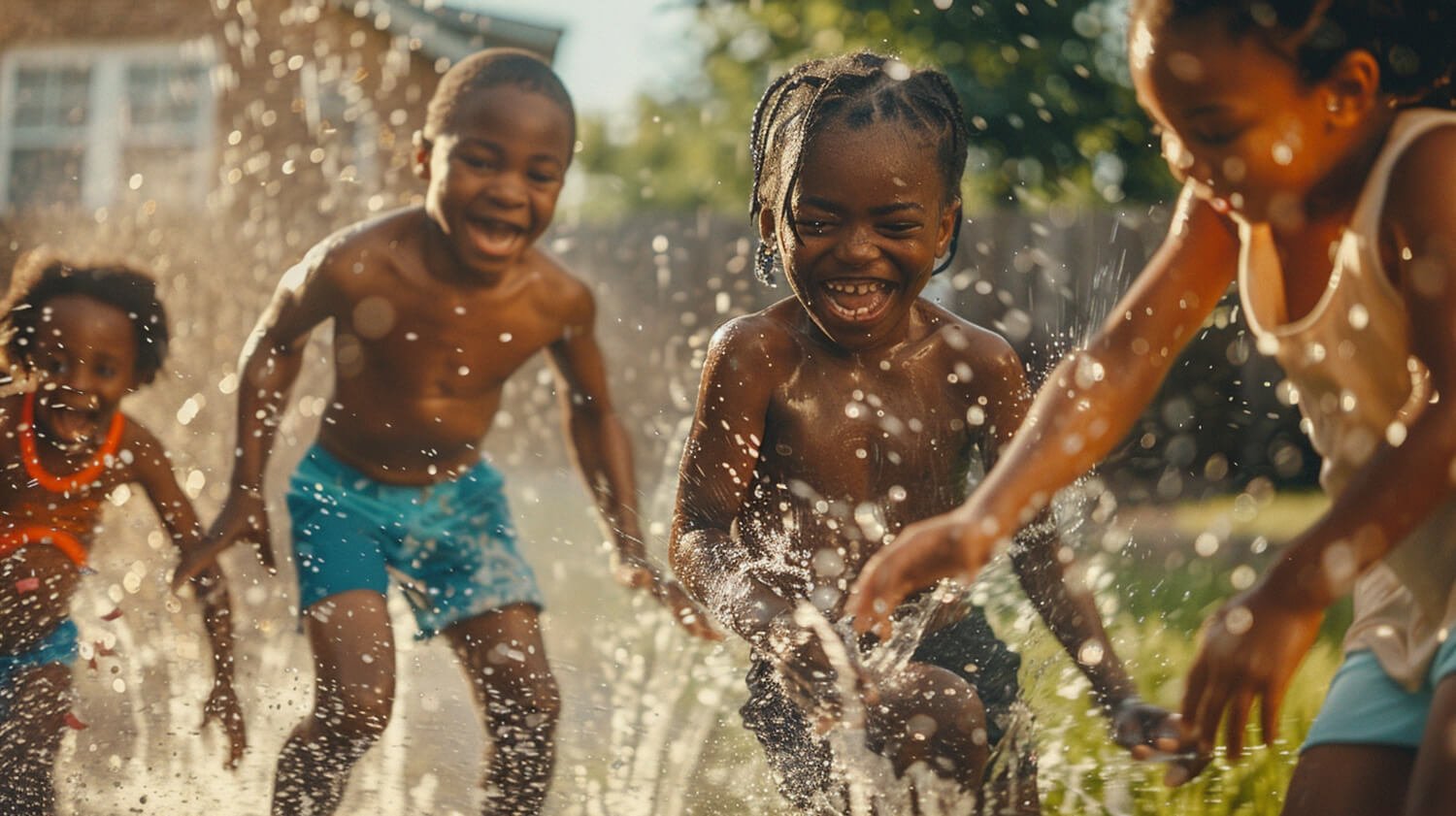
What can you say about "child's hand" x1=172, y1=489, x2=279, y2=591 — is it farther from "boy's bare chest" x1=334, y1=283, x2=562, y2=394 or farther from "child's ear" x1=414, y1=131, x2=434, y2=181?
"child's ear" x1=414, y1=131, x2=434, y2=181

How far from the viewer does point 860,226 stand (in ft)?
7.43

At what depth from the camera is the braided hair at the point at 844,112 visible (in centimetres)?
232

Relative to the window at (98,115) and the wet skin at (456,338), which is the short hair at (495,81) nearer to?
the wet skin at (456,338)

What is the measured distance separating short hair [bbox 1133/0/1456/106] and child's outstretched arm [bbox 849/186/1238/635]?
0.99ft

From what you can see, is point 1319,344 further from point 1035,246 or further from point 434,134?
point 1035,246

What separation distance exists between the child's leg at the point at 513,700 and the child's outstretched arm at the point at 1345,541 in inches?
64.0

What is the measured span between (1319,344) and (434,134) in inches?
80.8

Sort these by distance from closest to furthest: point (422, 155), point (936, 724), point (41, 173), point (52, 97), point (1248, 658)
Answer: point (1248, 658) → point (936, 724) → point (422, 155) → point (41, 173) → point (52, 97)

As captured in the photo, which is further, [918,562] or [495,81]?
[495,81]

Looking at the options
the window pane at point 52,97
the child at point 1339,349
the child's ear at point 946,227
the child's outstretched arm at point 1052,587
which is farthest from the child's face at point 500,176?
the window pane at point 52,97

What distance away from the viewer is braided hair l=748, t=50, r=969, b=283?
2.32 meters

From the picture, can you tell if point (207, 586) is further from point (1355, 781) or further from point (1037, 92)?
point (1037, 92)

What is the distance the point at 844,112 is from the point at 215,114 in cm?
1035

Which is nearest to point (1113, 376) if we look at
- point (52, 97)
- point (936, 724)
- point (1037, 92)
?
point (936, 724)
